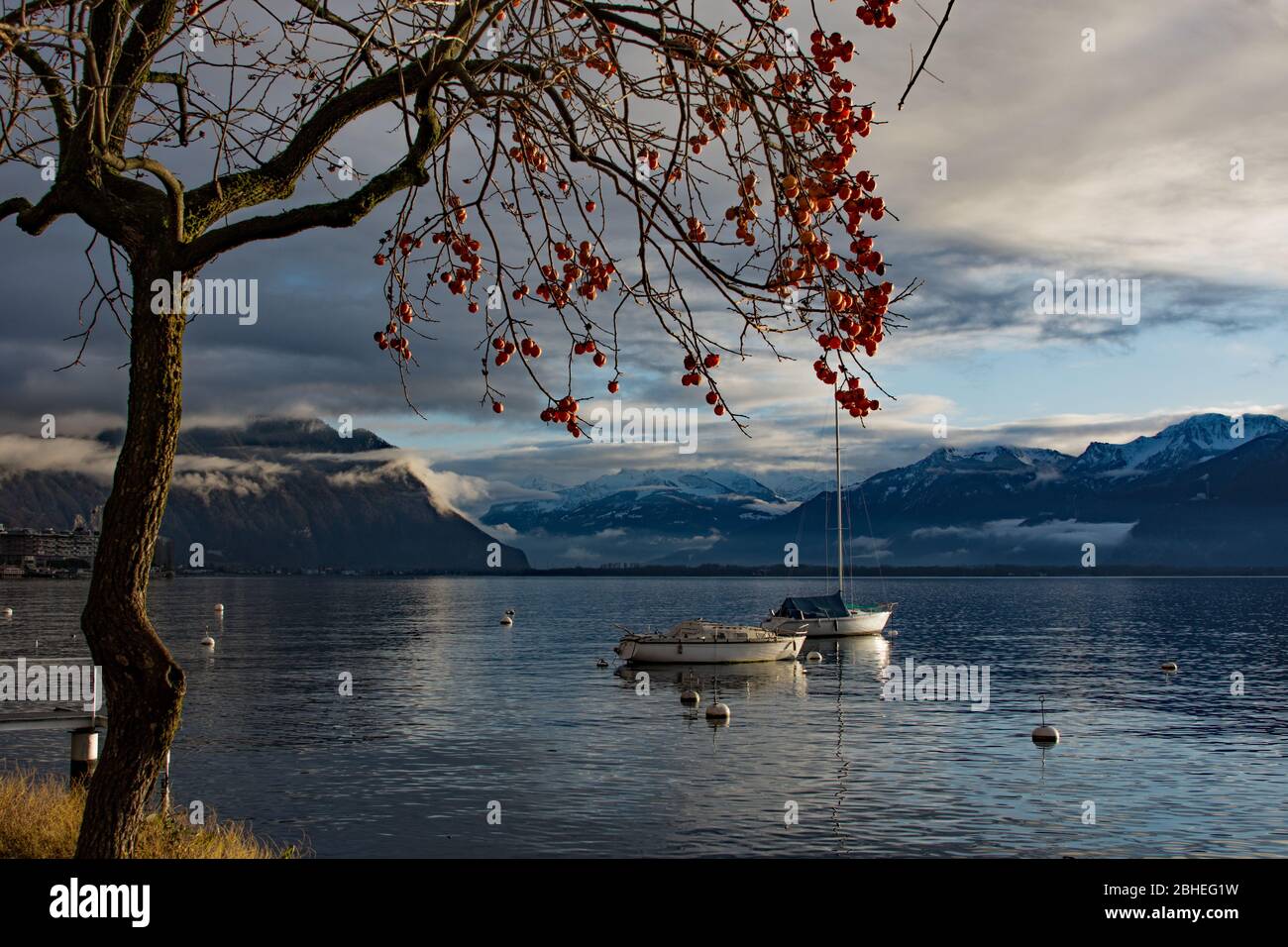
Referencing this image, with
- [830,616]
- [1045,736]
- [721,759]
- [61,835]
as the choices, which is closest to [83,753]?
[61,835]

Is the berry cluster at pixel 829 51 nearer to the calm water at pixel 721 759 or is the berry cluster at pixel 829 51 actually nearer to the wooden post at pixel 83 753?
the wooden post at pixel 83 753

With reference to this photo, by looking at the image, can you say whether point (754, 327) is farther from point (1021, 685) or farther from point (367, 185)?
point (1021, 685)

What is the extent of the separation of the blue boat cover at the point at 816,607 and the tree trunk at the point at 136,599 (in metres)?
99.0

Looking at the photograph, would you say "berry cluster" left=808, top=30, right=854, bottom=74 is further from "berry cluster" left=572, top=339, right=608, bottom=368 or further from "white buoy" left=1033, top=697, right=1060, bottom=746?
"white buoy" left=1033, top=697, right=1060, bottom=746

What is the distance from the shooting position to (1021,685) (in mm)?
73625

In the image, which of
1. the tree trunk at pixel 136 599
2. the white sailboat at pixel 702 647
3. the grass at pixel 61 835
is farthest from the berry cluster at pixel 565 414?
the white sailboat at pixel 702 647

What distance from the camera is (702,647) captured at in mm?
82625

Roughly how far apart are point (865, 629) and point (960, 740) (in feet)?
210

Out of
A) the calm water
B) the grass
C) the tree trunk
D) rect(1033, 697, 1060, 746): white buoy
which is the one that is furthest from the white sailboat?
the tree trunk

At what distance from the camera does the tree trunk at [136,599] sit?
34.3ft

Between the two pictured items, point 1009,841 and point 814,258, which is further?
point 1009,841

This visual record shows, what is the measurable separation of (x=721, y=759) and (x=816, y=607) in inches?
2702
